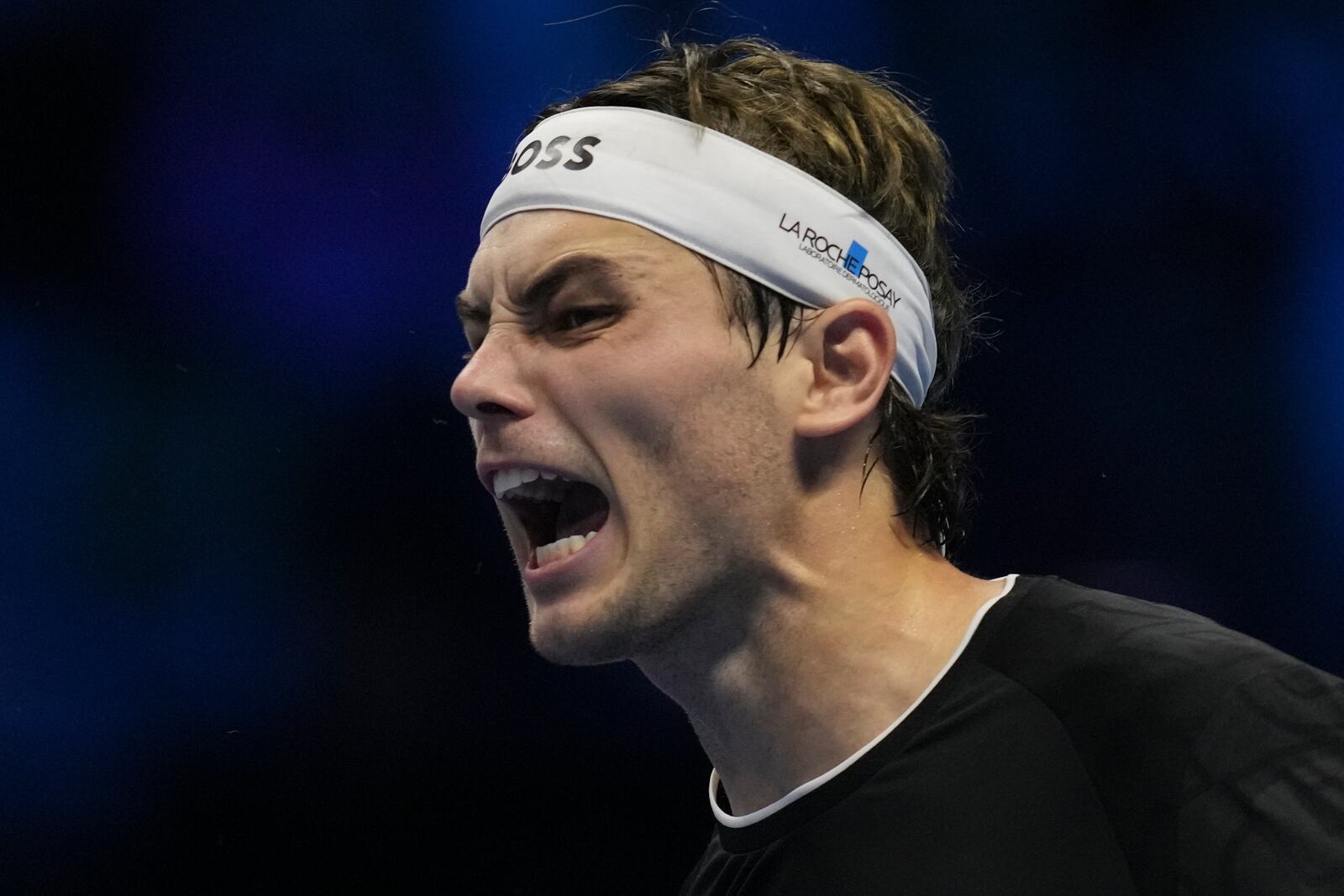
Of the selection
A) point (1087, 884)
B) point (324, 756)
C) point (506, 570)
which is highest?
point (1087, 884)

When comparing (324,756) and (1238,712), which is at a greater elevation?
(1238,712)

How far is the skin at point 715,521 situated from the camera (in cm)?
217

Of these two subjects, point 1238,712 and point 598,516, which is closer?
point 1238,712

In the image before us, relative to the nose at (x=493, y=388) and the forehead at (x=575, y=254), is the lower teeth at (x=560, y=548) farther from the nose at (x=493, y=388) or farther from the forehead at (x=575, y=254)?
the forehead at (x=575, y=254)

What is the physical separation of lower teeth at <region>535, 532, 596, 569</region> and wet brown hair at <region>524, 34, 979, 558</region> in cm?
47

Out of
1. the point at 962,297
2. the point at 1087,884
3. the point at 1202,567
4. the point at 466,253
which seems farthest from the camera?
the point at 466,253

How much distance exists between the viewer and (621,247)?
2279 millimetres

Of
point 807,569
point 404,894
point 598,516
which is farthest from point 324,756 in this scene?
Answer: point 807,569

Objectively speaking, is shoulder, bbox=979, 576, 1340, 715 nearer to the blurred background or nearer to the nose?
the nose

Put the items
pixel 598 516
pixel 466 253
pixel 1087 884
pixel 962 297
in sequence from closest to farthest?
1. pixel 1087 884
2. pixel 598 516
3. pixel 962 297
4. pixel 466 253

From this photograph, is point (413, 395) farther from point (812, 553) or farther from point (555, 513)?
point (812, 553)

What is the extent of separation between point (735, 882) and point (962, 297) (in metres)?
1.24

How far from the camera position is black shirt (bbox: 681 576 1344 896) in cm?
174

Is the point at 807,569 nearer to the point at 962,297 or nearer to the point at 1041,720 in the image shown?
the point at 1041,720
